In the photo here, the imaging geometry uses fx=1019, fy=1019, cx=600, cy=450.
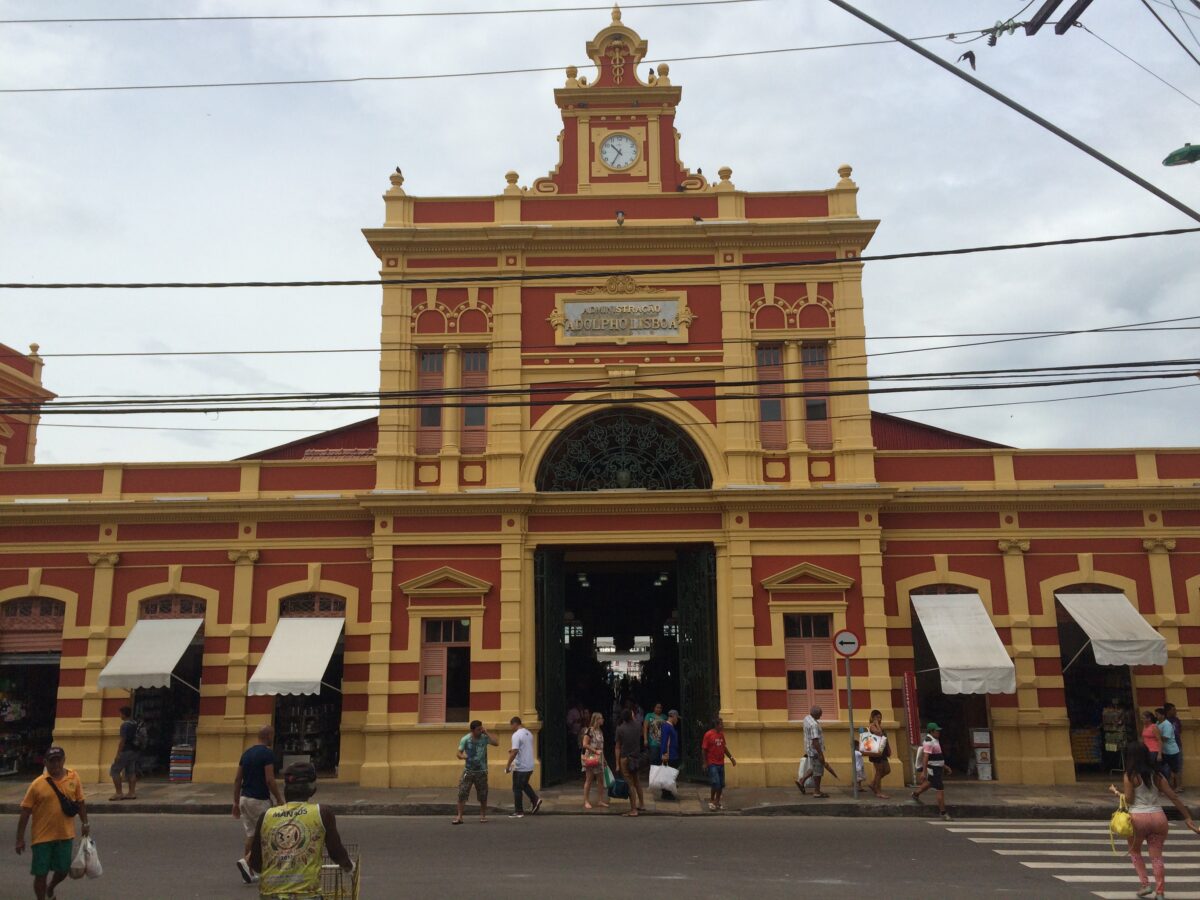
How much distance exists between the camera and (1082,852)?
43.1 feet

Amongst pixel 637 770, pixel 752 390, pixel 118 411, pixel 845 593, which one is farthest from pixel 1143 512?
pixel 118 411

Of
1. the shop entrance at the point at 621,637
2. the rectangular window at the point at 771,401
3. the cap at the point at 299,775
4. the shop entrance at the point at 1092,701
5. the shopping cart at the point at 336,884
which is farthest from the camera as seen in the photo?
the rectangular window at the point at 771,401

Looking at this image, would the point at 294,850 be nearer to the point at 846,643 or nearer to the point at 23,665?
the point at 846,643

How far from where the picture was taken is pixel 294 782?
6512 millimetres

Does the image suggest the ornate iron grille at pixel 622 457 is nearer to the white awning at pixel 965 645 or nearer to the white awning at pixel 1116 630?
the white awning at pixel 965 645

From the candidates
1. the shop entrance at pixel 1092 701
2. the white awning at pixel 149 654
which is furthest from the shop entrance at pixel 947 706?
the white awning at pixel 149 654

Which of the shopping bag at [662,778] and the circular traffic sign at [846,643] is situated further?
the circular traffic sign at [846,643]

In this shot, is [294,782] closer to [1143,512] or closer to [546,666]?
[546,666]

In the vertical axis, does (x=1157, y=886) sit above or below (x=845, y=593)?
below

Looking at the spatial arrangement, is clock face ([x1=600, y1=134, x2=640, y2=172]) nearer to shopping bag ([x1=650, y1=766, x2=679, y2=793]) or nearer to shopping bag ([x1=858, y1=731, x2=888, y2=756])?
shopping bag ([x1=650, y1=766, x2=679, y2=793])

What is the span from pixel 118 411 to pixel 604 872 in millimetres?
9426

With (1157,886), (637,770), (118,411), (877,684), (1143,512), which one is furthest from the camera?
(1143,512)

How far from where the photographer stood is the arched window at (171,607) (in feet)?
68.0

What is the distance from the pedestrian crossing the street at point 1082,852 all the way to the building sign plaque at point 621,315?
34.2ft
